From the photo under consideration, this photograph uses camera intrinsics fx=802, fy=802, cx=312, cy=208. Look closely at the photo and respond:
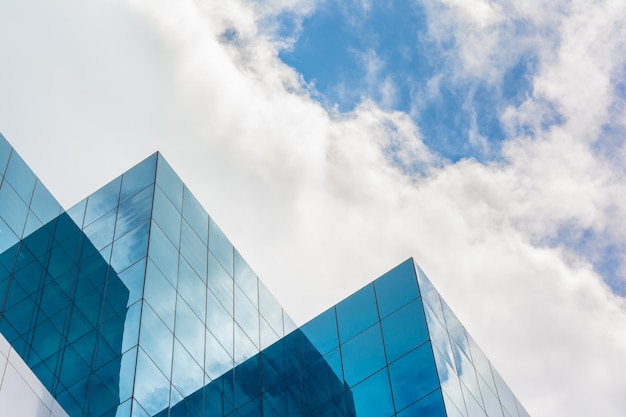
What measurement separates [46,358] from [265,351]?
39.1ft

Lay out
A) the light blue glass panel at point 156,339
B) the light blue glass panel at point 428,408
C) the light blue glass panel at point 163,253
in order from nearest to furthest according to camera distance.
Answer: the light blue glass panel at point 156,339
the light blue glass panel at point 428,408
the light blue glass panel at point 163,253

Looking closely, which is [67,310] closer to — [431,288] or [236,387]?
[236,387]

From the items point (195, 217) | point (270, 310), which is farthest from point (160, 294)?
point (270, 310)

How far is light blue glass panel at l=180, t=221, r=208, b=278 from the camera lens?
36188 millimetres

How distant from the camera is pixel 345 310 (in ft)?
130

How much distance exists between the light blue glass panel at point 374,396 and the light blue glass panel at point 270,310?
8.16m

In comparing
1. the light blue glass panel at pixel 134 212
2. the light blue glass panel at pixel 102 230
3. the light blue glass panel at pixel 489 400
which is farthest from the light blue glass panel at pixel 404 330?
the light blue glass panel at pixel 102 230

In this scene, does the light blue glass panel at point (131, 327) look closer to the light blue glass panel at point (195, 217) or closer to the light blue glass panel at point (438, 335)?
the light blue glass panel at point (195, 217)

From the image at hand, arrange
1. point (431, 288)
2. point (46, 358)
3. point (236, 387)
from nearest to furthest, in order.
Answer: point (46, 358) < point (236, 387) < point (431, 288)

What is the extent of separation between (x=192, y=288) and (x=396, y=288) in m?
9.77

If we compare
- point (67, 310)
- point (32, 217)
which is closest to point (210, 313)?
point (67, 310)

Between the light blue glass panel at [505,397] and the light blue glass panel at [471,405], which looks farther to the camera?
the light blue glass panel at [505,397]

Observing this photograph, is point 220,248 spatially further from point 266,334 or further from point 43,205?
point 43,205

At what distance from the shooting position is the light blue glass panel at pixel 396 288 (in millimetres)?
37531
